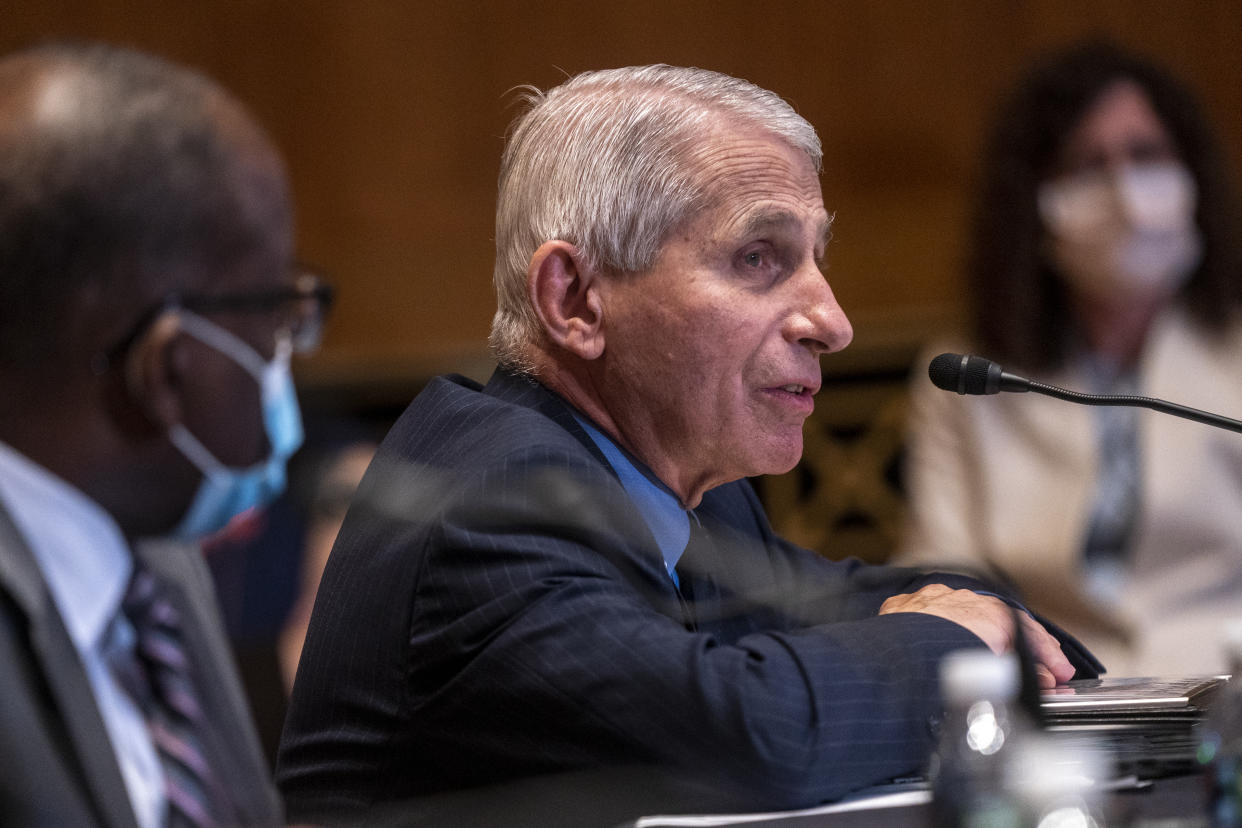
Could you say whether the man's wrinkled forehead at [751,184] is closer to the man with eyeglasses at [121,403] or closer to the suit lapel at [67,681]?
the man with eyeglasses at [121,403]

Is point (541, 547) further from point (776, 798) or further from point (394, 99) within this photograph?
point (394, 99)

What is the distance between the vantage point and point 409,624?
1.37 m

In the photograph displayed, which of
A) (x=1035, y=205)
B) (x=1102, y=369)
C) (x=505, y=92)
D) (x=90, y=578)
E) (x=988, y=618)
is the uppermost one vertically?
(x=505, y=92)

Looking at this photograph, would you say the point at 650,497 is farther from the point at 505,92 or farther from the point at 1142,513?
the point at 505,92

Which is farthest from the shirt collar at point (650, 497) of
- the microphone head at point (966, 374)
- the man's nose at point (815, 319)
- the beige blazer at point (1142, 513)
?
the beige blazer at point (1142, 513)

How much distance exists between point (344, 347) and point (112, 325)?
3.24m

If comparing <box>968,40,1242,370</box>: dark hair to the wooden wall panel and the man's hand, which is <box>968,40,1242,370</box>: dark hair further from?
the man's hand

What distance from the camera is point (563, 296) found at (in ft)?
5.47

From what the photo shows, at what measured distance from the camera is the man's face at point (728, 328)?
64.3 inches

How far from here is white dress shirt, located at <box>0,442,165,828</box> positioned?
1142mm

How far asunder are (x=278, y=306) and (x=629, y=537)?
0.41m

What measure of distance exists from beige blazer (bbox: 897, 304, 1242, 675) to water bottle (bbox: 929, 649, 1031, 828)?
192 centimetres

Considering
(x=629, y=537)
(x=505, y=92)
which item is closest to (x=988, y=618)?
(x=629, y=537)

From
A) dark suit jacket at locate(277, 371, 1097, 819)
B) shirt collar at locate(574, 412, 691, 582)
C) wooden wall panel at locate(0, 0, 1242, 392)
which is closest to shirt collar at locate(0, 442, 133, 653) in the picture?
dark suit jacket at locate(277, 371, 1097, 819)
